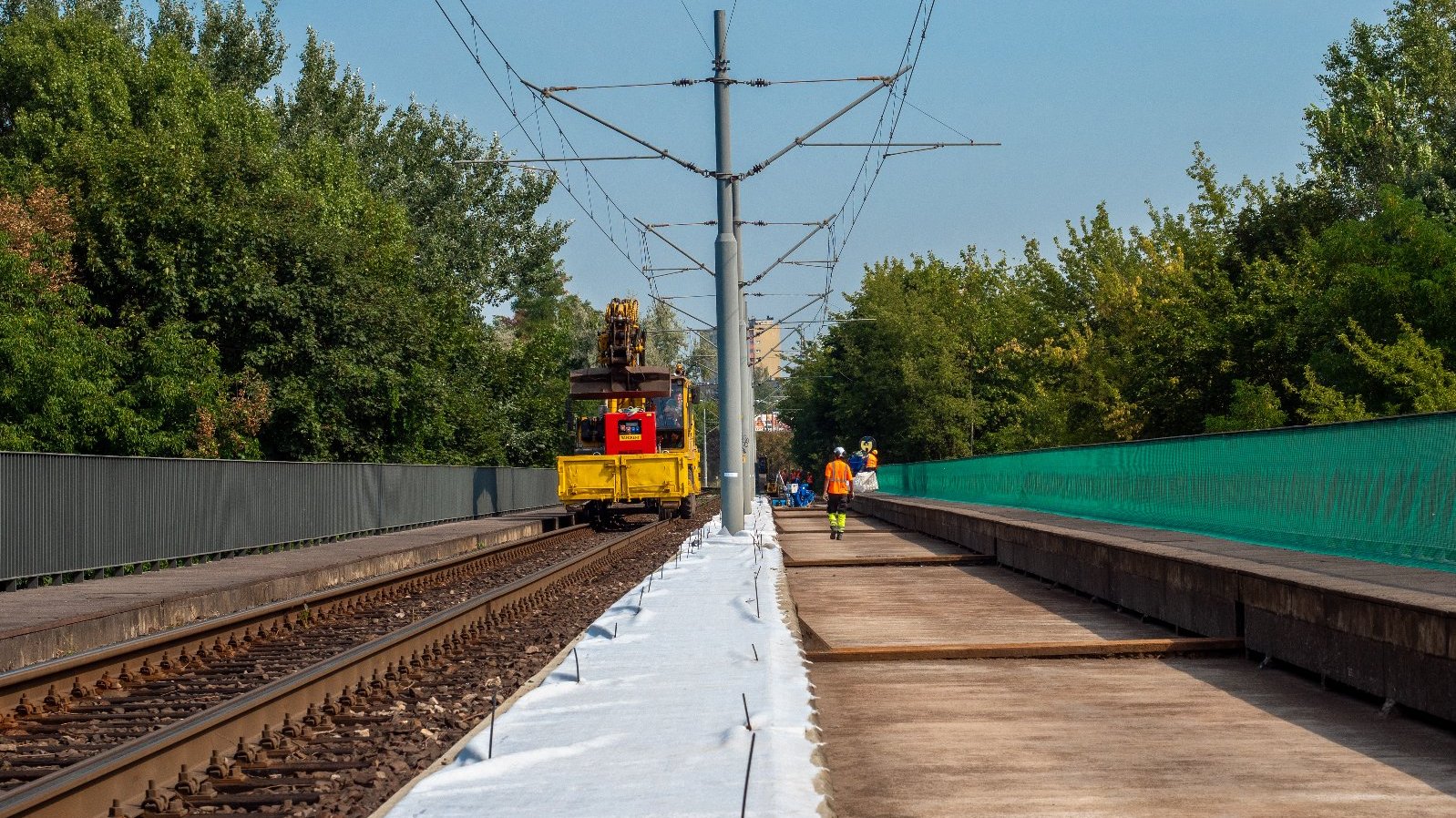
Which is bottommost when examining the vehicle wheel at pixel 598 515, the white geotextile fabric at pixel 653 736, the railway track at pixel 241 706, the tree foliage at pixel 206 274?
the railway track at pixel 241 706

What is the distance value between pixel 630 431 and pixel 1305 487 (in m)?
27.3

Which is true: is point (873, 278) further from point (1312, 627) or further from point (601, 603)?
point (1312, 627)

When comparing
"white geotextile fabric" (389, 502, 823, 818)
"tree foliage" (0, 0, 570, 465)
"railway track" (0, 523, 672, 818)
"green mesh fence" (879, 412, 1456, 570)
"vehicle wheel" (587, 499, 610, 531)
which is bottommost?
"railway track" (0, 523, 672, 818)

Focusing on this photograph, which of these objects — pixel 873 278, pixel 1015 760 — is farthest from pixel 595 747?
pixel 873 278

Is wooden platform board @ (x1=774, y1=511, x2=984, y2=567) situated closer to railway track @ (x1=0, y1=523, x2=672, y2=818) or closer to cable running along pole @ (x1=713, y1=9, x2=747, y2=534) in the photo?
cable running along pole @ (x1=713, y1=9, x2=747, y2=534)

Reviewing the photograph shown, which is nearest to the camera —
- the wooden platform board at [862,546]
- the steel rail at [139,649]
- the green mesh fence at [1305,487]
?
the steel rail at [139,649]

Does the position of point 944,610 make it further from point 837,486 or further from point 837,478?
point 837,486

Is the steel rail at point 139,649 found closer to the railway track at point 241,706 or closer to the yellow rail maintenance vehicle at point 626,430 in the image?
the railway track at point 241,706

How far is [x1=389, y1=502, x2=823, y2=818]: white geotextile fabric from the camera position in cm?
641

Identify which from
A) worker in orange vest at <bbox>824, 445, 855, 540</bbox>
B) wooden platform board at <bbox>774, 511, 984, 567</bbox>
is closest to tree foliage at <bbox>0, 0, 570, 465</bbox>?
wooden platform board at <bbox>774, 511, 984, 567</bbox>

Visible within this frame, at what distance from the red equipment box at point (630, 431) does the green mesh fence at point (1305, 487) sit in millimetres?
16890

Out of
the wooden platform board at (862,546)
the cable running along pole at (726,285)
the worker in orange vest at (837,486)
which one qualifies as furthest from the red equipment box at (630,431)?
the cable running along pole at (726,285)

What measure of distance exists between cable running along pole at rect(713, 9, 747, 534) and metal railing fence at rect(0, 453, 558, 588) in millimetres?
8120

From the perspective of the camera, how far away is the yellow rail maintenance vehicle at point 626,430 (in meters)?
40.5
